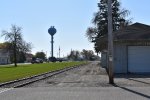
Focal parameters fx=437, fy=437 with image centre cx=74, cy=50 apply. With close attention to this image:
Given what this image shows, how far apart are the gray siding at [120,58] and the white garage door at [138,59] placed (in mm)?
472

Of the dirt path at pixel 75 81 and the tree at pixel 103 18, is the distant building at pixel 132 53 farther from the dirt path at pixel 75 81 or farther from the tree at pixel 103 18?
the tree at pixel 103 18

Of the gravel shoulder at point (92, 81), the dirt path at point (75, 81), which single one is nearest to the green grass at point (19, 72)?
the dirt path at point (75, 81)

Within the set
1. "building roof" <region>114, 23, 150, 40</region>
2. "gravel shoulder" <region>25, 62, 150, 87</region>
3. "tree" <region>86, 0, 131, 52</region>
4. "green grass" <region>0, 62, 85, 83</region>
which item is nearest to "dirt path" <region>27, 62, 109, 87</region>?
"gravel shoulder" <region>25, 62, 150, 87</region>

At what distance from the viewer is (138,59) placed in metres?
41.0

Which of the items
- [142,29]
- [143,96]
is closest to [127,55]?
[142,29]

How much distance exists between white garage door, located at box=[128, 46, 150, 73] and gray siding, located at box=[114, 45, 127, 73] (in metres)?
0.47

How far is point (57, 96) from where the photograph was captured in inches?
736

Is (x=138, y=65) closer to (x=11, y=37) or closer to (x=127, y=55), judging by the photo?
(x=127, y=55)

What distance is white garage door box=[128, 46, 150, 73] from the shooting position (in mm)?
40844

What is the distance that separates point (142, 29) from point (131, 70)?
5.42 m

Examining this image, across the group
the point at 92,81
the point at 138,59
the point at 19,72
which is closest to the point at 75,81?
the point at 92,81

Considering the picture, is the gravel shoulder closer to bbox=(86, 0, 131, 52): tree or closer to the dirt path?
the dirt path

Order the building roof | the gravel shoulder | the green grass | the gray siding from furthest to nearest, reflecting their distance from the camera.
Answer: the building roof → the gray siding → the green grass → the gravel shoulder

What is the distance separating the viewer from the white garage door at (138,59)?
40844 mm
